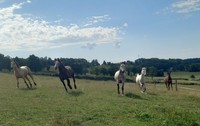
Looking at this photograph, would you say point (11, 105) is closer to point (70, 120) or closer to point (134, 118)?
point (70, 120)

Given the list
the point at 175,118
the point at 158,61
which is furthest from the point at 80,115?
the point at 158,61

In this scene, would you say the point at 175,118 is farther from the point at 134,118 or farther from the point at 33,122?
the point at 33,122

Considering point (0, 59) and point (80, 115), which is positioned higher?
point (0, 59)

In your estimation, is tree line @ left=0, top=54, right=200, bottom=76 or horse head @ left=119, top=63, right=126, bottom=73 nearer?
horse head @ left=119, top=63, right=126, bottom=73

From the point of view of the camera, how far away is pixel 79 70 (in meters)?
102

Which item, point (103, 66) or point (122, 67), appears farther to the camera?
point (103, 66)

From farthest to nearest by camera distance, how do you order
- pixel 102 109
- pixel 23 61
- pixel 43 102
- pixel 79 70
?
pixel 23 61 < pixel 79 70 < pixel 43 102 < pixel 102 109

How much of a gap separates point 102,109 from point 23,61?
3664 inches

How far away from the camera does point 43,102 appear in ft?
73.0

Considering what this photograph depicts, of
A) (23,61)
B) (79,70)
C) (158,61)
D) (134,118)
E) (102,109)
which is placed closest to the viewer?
(134,118)

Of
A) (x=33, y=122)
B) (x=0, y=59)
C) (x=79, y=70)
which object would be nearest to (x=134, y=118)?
(x=33, y=122)

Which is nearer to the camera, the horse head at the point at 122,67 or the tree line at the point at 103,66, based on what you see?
the horse head at the point at 122,67

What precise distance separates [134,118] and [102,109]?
2.77 meters

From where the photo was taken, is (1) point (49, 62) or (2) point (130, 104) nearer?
(2) point (130, 104)
